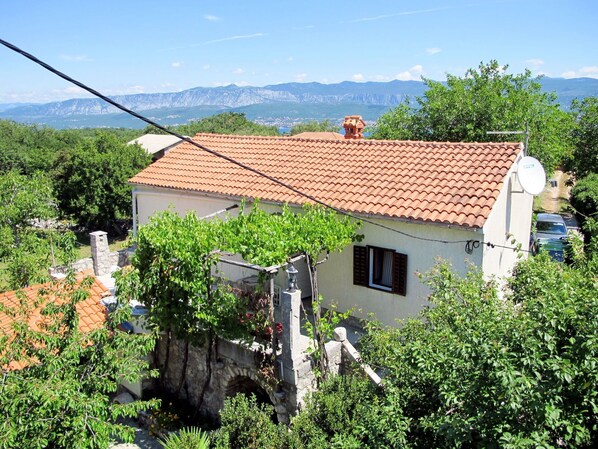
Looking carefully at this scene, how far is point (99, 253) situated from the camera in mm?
18047

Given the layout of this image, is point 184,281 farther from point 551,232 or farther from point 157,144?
point 157,144

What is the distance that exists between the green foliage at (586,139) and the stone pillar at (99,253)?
1139 inches

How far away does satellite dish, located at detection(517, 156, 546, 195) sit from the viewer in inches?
476

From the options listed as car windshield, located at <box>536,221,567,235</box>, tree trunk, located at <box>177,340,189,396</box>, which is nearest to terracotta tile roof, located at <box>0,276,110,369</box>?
tree trunk, located at <box>177,340,189,396</box>

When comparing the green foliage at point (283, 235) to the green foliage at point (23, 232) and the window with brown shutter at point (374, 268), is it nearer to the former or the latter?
the window with brown shutter at point (374, 268)

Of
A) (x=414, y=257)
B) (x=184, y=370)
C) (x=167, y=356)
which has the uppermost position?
(x=414, y=257)

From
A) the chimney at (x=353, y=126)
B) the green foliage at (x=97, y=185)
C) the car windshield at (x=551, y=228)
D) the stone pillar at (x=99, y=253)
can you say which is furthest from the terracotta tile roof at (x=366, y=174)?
the green foliage at (x=97, y=185)

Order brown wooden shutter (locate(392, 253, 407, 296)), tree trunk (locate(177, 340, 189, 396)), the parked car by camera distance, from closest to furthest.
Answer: tree trunk (locate(177, 340, 189, 396)) < brown wooden shutter (locate(392, 253, 407, 296)) < the parked car

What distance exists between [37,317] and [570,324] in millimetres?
11457

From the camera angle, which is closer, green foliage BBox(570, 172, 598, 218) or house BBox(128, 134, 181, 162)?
green foliage BBox(570, 172, 598, 218)

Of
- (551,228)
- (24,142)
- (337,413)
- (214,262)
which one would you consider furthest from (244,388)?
(24,142)

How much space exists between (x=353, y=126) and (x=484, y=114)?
8262 mm

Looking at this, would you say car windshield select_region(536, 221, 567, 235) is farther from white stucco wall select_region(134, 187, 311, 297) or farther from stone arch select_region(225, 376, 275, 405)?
stone arch select_region(225, 376, 275, 405)

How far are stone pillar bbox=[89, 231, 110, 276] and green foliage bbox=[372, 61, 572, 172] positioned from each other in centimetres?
1586
